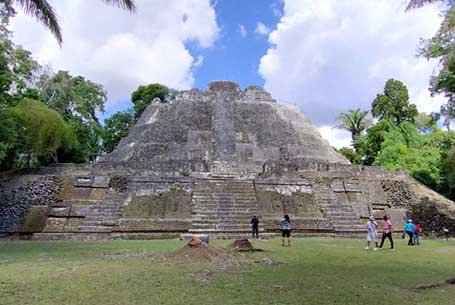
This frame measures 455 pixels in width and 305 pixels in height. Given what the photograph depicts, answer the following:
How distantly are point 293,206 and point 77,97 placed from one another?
2285 centimetres

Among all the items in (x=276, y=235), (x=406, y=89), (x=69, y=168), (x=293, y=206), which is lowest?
(x=276, y=235)

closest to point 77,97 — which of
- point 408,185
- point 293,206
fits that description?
point 293,206

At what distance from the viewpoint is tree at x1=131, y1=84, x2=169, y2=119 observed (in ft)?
157

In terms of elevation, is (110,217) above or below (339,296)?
above

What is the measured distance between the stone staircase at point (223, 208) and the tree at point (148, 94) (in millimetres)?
28309

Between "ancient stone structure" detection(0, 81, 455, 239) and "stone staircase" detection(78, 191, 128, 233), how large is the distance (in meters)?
0.04

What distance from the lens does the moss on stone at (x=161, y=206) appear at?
59.7 feet

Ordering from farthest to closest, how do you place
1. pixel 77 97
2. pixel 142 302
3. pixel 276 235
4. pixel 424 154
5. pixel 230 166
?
pixel 77 97 → pixel 424 154 → pixel 230 166 → pixel 276 235 → pixel 142 302

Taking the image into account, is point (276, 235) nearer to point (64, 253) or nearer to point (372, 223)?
point (372, 223)

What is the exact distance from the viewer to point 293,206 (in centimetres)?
1956

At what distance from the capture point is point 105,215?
18.1 meters

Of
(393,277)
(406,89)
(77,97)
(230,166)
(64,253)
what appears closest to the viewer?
(393,277)

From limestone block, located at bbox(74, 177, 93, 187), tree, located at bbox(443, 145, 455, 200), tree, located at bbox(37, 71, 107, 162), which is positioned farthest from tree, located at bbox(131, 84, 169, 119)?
tree, located at bbox(443, 145, 455, 200)

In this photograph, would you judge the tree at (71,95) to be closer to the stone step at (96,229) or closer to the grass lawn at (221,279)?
the stone step at (96,229)
